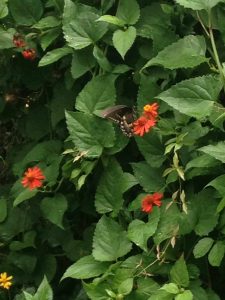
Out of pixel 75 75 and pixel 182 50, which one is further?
pixel 75 75

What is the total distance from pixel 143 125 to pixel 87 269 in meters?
0.41

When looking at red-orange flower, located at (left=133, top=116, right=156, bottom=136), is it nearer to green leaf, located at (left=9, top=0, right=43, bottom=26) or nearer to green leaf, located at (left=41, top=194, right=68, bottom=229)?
green leaf, located at (left=41, top=194, right=68, bottom=229)

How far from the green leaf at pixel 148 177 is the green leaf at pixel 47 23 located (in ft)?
1.67

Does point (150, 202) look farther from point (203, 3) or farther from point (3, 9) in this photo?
point (3, 9)

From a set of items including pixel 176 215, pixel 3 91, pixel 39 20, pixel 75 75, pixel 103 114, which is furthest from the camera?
pixel 3 91

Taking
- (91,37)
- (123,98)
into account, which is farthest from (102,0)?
(123,98)

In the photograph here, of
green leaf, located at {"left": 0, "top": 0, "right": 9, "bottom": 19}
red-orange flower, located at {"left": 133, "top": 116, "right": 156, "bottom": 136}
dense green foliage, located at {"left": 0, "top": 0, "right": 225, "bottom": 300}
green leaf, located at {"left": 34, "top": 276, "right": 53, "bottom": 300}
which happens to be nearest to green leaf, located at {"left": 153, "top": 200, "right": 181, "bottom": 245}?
dense green foliage, located at {"left": 0, "top": 0, "right": 225, "bottom": 300}

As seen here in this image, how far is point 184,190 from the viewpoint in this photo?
67.4 inches

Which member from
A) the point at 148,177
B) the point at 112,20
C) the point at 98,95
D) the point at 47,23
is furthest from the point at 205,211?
the point at 47,23

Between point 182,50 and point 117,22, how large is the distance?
0.68 ft

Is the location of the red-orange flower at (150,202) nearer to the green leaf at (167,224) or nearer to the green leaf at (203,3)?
the green leaf at (167,224)

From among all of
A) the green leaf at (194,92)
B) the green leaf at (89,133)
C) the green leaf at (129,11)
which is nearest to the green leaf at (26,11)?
the green leaf at (129,11)

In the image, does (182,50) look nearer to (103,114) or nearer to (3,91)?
(103,114)

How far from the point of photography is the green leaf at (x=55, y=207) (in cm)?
193
